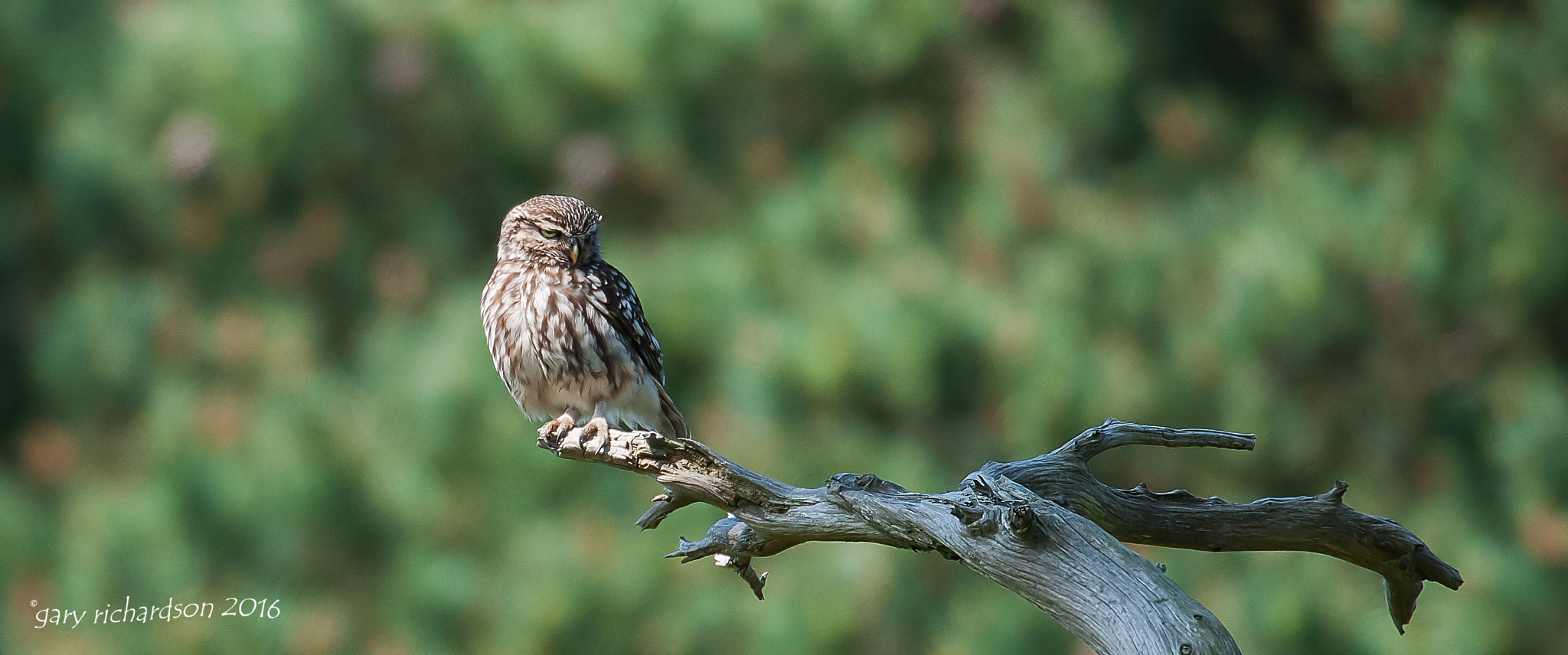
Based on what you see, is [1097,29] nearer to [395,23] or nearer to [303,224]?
[395,23]

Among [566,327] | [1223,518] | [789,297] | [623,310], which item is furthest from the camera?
[789,297]

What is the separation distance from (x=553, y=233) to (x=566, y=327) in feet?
0.81

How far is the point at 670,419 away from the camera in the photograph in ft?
10.4

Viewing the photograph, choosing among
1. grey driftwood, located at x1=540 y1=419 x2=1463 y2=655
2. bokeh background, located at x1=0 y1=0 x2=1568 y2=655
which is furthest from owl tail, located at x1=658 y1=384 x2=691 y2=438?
bokeh background, located at x1=0 y1=0 x2=1568 y2=655

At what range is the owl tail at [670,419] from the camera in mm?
3121

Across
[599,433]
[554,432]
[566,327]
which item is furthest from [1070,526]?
[566,327]

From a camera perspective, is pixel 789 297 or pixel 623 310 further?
pixel 789 297

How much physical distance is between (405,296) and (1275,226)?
12.8 ft

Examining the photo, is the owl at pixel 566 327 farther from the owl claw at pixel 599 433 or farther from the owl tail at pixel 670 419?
the owl claw at pixel 599 433

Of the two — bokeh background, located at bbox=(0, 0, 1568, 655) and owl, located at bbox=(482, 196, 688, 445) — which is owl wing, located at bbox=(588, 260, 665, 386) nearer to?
owl, located at bbox=(482, 196, 688, 445)

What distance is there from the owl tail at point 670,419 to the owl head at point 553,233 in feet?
1.25

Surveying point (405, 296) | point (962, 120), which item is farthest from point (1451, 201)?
point (405, 296)

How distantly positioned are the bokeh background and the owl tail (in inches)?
59.5

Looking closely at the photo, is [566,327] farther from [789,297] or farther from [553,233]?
[789,297]
